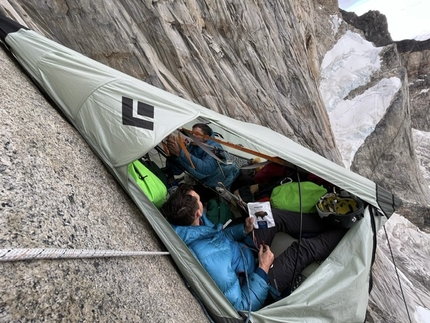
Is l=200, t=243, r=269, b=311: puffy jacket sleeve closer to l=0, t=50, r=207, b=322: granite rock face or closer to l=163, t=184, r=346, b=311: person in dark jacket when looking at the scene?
l=163, t=184, r=346, b=311: person in dark jacket

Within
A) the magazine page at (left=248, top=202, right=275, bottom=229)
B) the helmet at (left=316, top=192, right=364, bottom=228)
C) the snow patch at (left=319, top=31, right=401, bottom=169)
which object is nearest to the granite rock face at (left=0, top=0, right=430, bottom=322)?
the magazine page at (left=248, top=202, right=275, bottom=229)

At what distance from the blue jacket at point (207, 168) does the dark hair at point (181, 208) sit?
89 centimetres

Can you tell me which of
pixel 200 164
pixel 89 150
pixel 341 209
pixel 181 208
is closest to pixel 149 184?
pixel 181 208

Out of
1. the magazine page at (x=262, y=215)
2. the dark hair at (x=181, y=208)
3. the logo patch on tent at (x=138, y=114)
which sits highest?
the logo patch on tent at (x=138, y=114)

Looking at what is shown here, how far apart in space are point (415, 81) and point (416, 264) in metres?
22.0

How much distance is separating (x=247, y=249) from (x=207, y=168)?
1.17 m

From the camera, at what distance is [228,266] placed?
2.40 m

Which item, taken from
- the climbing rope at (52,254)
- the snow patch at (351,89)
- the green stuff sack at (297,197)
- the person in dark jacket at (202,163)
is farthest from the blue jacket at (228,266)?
the snow patch at (351,89)

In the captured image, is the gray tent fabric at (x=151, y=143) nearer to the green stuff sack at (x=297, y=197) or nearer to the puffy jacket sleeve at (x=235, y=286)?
the puffy jacket sleeve at (x=235, y=286)

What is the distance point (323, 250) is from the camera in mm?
2953

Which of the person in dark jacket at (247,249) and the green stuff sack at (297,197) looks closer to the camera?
the person in dark jacket at (247,249)

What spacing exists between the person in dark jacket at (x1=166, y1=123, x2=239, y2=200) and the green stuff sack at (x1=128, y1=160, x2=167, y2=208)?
2.38 ft

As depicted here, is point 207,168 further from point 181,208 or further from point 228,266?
point 228,266

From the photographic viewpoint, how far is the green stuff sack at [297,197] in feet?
10.7
